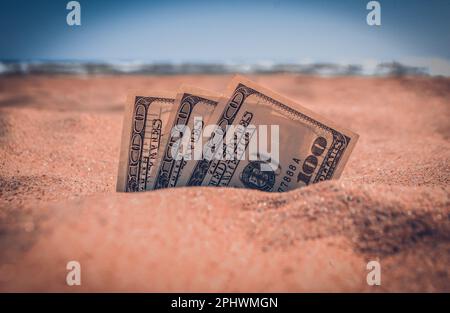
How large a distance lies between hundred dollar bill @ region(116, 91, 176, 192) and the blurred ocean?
20.4 feet

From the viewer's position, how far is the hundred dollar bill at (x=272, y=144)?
201cm

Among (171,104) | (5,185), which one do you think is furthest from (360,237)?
(5,185)

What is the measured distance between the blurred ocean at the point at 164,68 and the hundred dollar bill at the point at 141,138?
20.4 feet

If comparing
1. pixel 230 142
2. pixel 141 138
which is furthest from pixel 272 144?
pixel 141 138

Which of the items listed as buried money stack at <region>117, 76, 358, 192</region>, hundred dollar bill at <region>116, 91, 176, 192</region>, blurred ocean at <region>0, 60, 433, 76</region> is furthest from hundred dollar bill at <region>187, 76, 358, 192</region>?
blurred ocean at <region>0, 60, 433, 76</region>

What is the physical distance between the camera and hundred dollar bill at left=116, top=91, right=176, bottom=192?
6.52 ft

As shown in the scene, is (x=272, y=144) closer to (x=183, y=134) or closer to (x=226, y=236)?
(x=183, y=134)

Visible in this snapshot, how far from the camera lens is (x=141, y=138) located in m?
2.08

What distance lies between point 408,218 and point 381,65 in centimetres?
689

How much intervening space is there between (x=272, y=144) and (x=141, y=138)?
2.74 feet

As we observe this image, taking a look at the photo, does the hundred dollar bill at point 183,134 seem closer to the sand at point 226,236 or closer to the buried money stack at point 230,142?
the buried money stack at point 230,142

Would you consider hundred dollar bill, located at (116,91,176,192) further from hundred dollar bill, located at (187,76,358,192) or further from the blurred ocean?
the blurred ocean

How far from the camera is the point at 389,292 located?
1.14 metres
